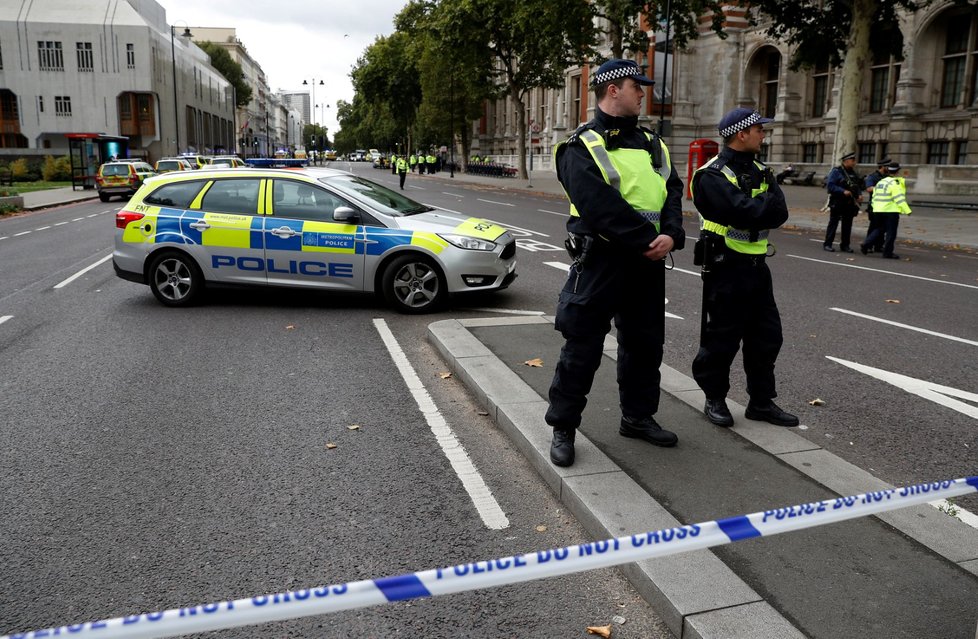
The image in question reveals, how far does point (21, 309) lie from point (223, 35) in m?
155

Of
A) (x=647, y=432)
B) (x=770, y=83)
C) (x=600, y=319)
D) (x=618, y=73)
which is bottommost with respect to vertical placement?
(x=647, y=432)

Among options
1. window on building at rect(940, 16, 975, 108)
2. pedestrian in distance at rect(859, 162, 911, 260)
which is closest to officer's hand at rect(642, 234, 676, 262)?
pedestrian in distance at rect(859, 162, 911, 260)

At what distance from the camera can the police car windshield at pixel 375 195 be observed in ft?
30.9

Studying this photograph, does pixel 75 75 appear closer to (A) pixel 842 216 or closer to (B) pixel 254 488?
(A) pixel 842 216

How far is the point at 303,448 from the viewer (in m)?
4.97

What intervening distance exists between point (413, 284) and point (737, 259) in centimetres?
485

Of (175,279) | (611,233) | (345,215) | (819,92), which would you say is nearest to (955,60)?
(819,92)

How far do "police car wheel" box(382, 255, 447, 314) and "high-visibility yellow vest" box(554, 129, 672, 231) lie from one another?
16.2 ft

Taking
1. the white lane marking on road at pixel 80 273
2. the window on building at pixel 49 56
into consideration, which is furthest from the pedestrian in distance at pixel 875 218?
the window on building at pixel 49 56

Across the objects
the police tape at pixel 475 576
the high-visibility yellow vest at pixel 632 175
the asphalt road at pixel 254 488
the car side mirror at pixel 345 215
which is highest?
the high-visibility yellow vest at pixel 632 175

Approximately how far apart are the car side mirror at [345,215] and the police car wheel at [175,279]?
1.90 metres

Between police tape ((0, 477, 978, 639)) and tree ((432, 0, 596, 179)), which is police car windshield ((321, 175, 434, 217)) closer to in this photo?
police tape ((0, 477, 978, 639))

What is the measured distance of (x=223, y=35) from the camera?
150 m

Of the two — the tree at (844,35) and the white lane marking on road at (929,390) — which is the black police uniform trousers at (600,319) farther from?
the tree at (844,35)
